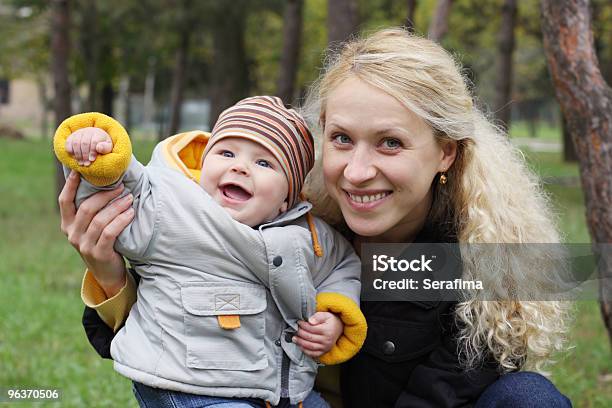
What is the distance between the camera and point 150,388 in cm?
238

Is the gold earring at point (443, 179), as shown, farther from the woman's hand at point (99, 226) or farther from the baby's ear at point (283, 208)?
the woman's hand at point (99, 226)

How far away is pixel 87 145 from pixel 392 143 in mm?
869

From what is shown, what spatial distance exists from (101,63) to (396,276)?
79.1ft

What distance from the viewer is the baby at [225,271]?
2.31 m

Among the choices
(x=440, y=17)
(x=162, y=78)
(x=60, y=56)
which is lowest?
(x=162, y=78)

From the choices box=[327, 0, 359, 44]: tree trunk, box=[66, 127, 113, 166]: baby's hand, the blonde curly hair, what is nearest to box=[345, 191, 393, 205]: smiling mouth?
the blonde curly hair

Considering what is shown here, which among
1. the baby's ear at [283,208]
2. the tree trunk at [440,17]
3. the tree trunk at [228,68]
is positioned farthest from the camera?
the tree trunk at [228,68]

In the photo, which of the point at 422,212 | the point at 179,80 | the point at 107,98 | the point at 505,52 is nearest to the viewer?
the point at 422,212

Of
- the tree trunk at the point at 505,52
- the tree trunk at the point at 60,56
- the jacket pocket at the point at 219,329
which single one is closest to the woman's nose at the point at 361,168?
the jacket pocket at the point at 219,329

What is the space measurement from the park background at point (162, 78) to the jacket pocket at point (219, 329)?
1.19 metres

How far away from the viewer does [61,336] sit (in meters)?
5.96

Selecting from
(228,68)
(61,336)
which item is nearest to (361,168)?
(61,336)

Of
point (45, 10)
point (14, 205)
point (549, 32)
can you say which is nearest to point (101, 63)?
point (45, 10)

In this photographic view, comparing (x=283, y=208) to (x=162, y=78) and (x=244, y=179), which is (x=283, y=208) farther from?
(x=162, y=78)
